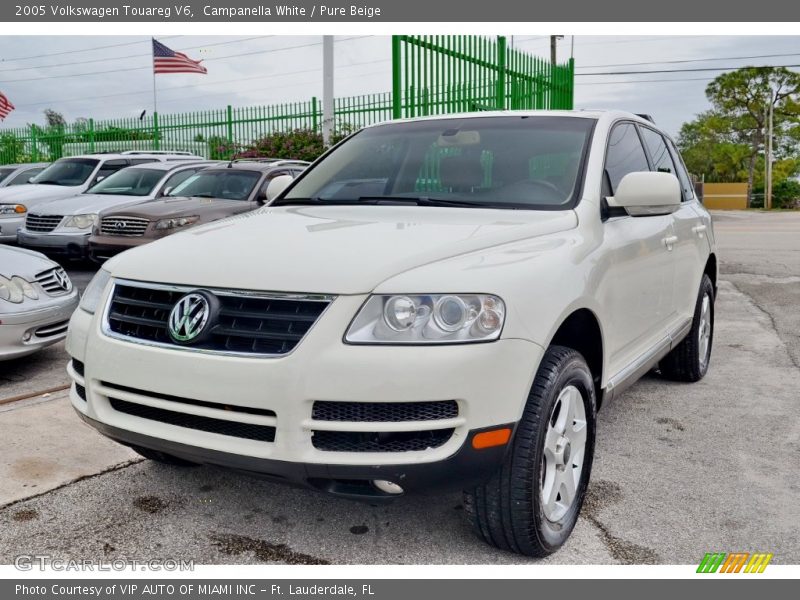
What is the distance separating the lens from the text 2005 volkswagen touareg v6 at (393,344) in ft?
8.33

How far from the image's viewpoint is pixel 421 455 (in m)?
2.56

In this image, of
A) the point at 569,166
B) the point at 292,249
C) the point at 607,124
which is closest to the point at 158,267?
the point at 292,249

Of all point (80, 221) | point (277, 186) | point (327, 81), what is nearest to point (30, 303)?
point (277, 186)

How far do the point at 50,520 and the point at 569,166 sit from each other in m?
2.67

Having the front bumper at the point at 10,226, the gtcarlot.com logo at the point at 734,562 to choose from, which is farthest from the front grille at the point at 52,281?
the front bumper at the point at 10,226

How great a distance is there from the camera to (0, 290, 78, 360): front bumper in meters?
5.28

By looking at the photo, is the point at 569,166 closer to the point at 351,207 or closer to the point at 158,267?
the point at 351,207

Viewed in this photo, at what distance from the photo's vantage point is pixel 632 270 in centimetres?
376

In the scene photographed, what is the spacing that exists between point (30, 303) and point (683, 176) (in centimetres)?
445

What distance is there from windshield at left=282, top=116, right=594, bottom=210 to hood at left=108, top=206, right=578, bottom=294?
0.19 m

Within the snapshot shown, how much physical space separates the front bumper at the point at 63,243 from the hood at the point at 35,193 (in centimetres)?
220

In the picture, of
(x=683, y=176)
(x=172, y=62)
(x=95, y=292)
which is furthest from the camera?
(x=172, y=62)

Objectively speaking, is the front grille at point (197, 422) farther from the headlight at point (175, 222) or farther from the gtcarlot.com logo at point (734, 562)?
the headlight at point (175, 222)

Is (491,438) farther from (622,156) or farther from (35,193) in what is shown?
(35,193)
